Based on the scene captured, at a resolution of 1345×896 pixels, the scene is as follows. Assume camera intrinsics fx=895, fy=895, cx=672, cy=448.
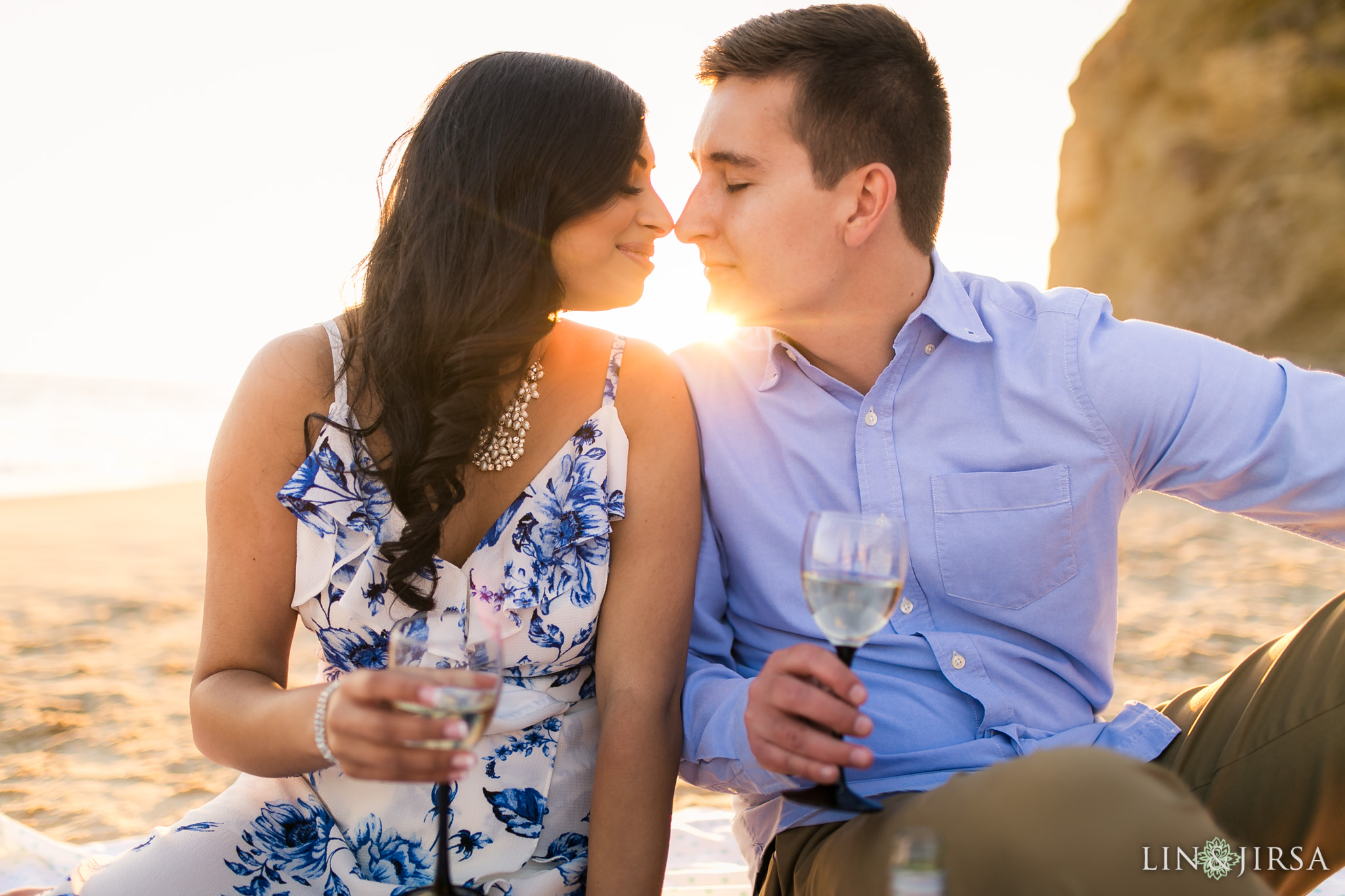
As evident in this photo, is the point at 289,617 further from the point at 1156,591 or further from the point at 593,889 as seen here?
the point at 1156,591

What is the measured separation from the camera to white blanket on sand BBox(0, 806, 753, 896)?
9.29ft

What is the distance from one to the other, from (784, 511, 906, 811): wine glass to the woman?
631mm

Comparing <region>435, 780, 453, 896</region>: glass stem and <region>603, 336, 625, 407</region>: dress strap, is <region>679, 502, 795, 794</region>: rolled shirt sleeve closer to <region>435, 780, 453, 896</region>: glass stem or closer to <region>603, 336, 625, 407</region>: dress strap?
<region>603, 336, 625, 407</region>: dress strap

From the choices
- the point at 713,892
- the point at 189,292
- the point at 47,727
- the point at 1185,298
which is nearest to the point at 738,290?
the point at 713,892

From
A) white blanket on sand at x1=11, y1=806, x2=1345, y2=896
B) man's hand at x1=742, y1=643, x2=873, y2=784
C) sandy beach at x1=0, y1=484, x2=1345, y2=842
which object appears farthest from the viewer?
sandy beach at x1=0, y1=484, x2=1345, y2=842

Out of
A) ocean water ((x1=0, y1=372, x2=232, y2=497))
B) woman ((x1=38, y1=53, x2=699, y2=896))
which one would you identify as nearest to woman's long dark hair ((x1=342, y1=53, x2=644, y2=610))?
woman ((x1=38, y1=53, x2=699, y2=896))

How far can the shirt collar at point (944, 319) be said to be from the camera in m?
2.41

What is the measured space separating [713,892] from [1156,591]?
553 cm

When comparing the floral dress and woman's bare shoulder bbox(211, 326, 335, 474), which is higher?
woman's bare shoulder bbox(211, 326, 335, 474)

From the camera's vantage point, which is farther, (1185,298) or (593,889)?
(1185,298)

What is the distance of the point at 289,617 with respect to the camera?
2.16 m

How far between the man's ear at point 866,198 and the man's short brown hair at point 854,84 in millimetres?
35

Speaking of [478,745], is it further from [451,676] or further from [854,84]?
[854,84]

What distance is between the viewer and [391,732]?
1330 mm
